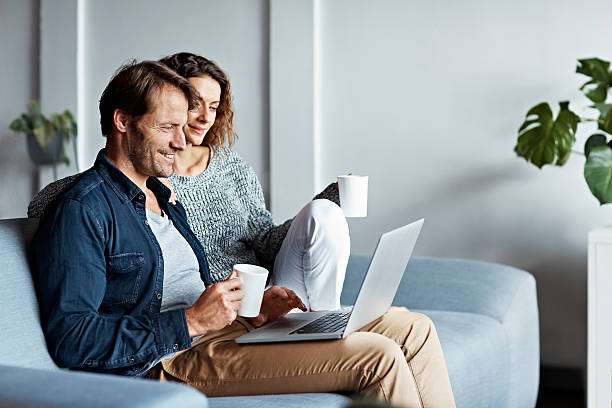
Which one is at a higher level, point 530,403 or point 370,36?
point 370,36

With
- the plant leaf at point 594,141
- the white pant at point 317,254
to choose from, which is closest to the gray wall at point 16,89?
the white pant at point 317,254

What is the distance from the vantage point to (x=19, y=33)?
3865 mm

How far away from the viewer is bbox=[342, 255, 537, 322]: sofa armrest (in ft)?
7.95

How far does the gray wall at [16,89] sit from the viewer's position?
3846mm

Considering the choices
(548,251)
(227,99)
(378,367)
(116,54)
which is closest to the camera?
(378,367)

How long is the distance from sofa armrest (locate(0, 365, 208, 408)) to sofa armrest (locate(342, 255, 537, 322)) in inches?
58.6

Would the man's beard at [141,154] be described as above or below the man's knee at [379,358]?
above

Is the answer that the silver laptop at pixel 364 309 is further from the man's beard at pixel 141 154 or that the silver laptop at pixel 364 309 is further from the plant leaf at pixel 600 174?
the plant leaf at pixel 600 174

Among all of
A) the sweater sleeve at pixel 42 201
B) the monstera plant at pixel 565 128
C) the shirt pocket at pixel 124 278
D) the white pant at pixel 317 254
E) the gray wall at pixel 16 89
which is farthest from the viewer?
the gray wall at pixel 16 89

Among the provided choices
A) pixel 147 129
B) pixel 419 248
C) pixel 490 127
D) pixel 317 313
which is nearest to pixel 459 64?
pixel 490 127

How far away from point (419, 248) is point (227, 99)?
→ 130 centimetres

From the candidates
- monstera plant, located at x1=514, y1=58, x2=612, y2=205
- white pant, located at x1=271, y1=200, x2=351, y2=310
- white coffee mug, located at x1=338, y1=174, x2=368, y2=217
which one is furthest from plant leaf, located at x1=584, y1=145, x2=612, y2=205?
white pant, located at x1=271, y1=200, x2=351, y2=310

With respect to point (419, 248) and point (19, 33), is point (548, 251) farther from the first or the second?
point (19, 33)

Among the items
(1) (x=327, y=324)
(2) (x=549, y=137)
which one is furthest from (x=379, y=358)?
(2) (x=549, y=137)
